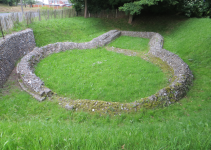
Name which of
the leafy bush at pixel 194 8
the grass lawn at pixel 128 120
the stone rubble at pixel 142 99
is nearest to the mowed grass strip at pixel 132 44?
the stone rubble at pixel 142 99

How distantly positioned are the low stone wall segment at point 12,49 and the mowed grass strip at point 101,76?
2138 mm

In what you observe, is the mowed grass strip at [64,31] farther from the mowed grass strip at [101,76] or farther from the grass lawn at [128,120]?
the mowed grass strip at [101,76]

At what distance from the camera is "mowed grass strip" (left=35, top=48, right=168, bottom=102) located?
862 cm

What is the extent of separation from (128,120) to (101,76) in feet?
14.3

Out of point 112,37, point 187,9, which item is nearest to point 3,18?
point 112,37

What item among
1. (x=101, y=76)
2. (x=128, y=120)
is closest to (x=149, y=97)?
(x=128, y=120)

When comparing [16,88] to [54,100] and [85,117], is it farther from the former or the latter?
[85,117]

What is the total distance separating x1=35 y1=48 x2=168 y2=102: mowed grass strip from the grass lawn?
1.52 m

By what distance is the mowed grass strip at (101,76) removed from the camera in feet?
28.3

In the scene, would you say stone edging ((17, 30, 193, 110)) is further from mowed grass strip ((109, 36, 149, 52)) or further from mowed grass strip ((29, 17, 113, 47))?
mowed grass strip ((29, 17, 113, 47))

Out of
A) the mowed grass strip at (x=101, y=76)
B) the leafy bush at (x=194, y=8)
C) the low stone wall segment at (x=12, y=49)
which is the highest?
the leafy bush at (x=194, y=8)

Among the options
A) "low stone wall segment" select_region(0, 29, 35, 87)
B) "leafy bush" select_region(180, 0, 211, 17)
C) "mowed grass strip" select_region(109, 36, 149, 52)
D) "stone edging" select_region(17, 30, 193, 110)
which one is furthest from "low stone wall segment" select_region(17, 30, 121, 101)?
"leafy bush" select_region(180, 0, 211, 17)

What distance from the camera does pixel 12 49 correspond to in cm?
1231

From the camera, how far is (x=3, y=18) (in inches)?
527
